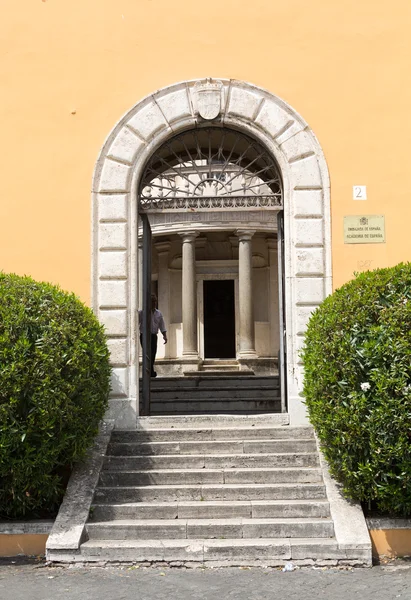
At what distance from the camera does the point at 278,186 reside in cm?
886

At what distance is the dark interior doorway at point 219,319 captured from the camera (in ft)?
63.4

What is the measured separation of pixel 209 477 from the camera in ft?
22.1

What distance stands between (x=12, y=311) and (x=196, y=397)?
6516mm

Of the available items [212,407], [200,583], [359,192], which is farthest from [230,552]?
[212,407]

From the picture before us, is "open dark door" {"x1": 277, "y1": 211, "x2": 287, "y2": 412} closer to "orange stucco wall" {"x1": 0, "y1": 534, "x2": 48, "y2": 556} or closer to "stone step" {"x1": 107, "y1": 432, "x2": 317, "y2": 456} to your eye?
"stone step" {"x1": 107, "y1": 432, "x2": 317, "y2": 456}

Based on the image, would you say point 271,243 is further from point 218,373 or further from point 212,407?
point 212,407

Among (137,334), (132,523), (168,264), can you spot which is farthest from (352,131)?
(168,264)

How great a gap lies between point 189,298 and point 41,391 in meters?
12.1

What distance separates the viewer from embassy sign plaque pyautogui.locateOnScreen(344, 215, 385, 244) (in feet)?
25.8

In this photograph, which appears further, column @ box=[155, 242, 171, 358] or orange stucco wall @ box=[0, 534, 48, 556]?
column @ box=[155, 242, 171, 358]

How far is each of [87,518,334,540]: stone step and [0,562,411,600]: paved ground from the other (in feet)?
1.25

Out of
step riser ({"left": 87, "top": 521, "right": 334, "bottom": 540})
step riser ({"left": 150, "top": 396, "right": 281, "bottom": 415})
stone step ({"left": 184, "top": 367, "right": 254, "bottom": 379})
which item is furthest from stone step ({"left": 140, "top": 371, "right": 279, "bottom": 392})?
step riser ({"left": 87, "top": 521, "right": 334, "bottom": 540})

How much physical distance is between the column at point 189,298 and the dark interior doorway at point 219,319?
145 cm

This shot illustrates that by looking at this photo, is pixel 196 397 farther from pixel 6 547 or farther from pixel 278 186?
pixel 6 547
